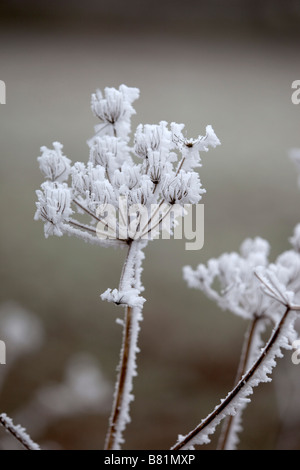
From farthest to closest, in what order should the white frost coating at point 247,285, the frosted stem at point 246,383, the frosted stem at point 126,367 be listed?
the white frost coating at point 247,285, the frosted stem at point 126,367, the frosted stem at point 246,383

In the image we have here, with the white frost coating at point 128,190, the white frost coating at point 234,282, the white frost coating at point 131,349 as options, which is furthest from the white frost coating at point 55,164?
the white frost coating at point 234,282

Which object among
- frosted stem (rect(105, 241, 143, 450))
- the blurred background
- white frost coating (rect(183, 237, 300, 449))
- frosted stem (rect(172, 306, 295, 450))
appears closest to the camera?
frosted stem (rect(172, 306, 295, 450))

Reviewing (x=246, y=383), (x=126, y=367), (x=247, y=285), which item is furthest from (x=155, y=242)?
(x=246, y=383)

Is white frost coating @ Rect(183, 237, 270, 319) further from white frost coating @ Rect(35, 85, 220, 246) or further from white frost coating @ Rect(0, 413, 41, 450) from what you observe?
white frost coating @ Rect(0, 413, 41, 450)

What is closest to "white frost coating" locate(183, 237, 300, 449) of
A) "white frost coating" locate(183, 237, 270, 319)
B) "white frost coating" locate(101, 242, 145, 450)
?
"white frost coating" locate(183, 237, 270, 319)

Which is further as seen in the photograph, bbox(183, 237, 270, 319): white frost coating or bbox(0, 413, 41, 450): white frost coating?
bbox(183, 237, 270, 319): white frost coating

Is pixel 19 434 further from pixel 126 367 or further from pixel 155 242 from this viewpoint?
pixel 155 242

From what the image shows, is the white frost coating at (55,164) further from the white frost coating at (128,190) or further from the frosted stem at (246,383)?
the frosted stem at (246,383)

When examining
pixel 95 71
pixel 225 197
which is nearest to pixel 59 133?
pixel 95 71

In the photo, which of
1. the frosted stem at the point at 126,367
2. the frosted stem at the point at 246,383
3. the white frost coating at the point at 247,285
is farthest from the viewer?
the white frost coating at the point at 247,285
